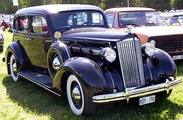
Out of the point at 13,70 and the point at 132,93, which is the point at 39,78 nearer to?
the point at 13,70

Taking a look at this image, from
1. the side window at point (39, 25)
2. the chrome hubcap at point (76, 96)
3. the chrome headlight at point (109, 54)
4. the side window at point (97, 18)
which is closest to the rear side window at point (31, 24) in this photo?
the side window at point (39, 25)

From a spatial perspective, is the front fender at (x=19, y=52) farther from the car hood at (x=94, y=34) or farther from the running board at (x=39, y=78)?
the car hood at (x=94, y=34)

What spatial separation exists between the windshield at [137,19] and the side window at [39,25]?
10.5 ft

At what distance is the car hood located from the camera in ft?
13.8

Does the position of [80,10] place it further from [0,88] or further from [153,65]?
[0,88]

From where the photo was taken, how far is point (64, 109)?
460cm

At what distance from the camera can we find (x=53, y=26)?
5406mm

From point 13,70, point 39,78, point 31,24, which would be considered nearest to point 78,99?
point 39,78

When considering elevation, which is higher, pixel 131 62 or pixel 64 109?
pixel 131 62

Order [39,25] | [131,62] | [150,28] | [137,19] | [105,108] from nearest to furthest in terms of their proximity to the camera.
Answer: [131,62] → [105,108] → [39,25] → [150,28] → [137,19]

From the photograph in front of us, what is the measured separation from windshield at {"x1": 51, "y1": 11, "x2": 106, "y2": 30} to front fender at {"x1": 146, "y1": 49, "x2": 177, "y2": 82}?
5.79ft

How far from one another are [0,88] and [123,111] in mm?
3231

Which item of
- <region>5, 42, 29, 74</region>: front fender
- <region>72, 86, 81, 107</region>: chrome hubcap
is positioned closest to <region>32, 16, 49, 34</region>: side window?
<region>5, 42, 29, 74</region>: front fender

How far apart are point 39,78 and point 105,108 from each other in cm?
170
